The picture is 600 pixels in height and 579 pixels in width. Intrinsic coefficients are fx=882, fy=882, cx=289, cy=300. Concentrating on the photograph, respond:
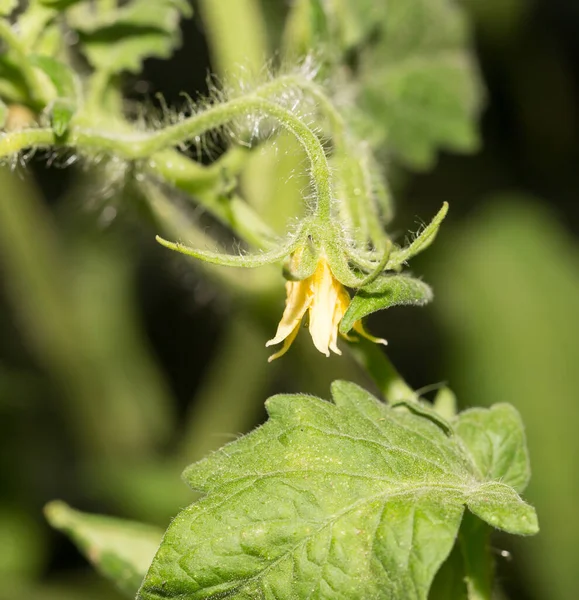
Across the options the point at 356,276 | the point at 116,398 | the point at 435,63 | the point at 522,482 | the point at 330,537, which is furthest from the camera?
the point at 116,398

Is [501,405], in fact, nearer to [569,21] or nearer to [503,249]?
[503,249]

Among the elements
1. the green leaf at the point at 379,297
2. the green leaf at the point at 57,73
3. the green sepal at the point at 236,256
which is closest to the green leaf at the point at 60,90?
the green leaf at the point at 57,73

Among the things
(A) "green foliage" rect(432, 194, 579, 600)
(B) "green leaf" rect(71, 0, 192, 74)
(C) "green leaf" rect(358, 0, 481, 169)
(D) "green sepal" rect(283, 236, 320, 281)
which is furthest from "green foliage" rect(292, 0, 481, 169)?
(A) "green foliage" rect(432, 194, 579, 600)

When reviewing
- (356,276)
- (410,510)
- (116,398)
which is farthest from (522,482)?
(116,398)

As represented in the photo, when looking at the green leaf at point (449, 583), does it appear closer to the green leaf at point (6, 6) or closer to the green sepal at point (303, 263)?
the green sepal at point (303, 263)

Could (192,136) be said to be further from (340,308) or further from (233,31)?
(233,31)

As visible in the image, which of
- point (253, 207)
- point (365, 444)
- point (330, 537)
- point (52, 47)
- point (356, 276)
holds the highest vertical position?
point (52, 47)
